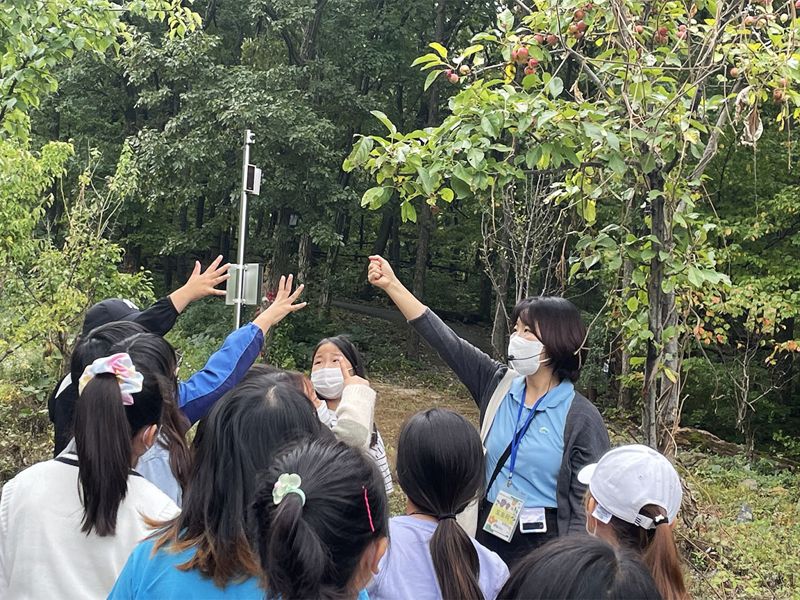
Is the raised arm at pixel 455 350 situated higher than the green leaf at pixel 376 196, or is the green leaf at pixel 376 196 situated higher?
the green leaf at pixel 376 196

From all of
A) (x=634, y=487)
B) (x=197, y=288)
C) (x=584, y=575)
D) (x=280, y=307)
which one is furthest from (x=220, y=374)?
(x=584, y=575)

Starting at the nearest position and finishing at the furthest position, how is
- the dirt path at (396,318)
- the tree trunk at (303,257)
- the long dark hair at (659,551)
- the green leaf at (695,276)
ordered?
the long dark hair at (659,551) < the green leaf at (695,276) < the tree trunk at (303,257) < the dirt path at (396,318)

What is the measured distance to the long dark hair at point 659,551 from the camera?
1.67 metres

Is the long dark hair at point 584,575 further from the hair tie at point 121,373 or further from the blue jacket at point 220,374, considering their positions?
the blue jacket at point 220,374

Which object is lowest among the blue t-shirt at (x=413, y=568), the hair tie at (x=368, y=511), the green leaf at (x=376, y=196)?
the blue t-shirt at (x=413, y=568)

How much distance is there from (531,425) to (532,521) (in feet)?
1.08

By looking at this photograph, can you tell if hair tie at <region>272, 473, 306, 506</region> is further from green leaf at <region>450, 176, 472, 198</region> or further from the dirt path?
the dirt path

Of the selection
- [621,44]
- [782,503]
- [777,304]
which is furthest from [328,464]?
[777,304]

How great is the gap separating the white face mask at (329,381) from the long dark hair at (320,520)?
72.2 inches

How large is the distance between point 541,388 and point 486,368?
27cm

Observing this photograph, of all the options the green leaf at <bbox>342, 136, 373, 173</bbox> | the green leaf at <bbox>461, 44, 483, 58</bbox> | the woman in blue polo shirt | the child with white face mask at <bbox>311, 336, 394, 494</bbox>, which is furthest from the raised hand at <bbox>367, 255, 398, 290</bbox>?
the green leaf at <bbox>461, 44, 483, 58</bbox>

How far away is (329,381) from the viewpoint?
3309mm

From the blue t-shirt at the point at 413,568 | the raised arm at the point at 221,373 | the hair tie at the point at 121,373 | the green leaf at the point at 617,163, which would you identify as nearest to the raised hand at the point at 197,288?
the raised arm at the point at 221,373

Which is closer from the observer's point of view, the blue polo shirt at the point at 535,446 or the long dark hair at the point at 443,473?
the long dark hair at the point at 443,473
